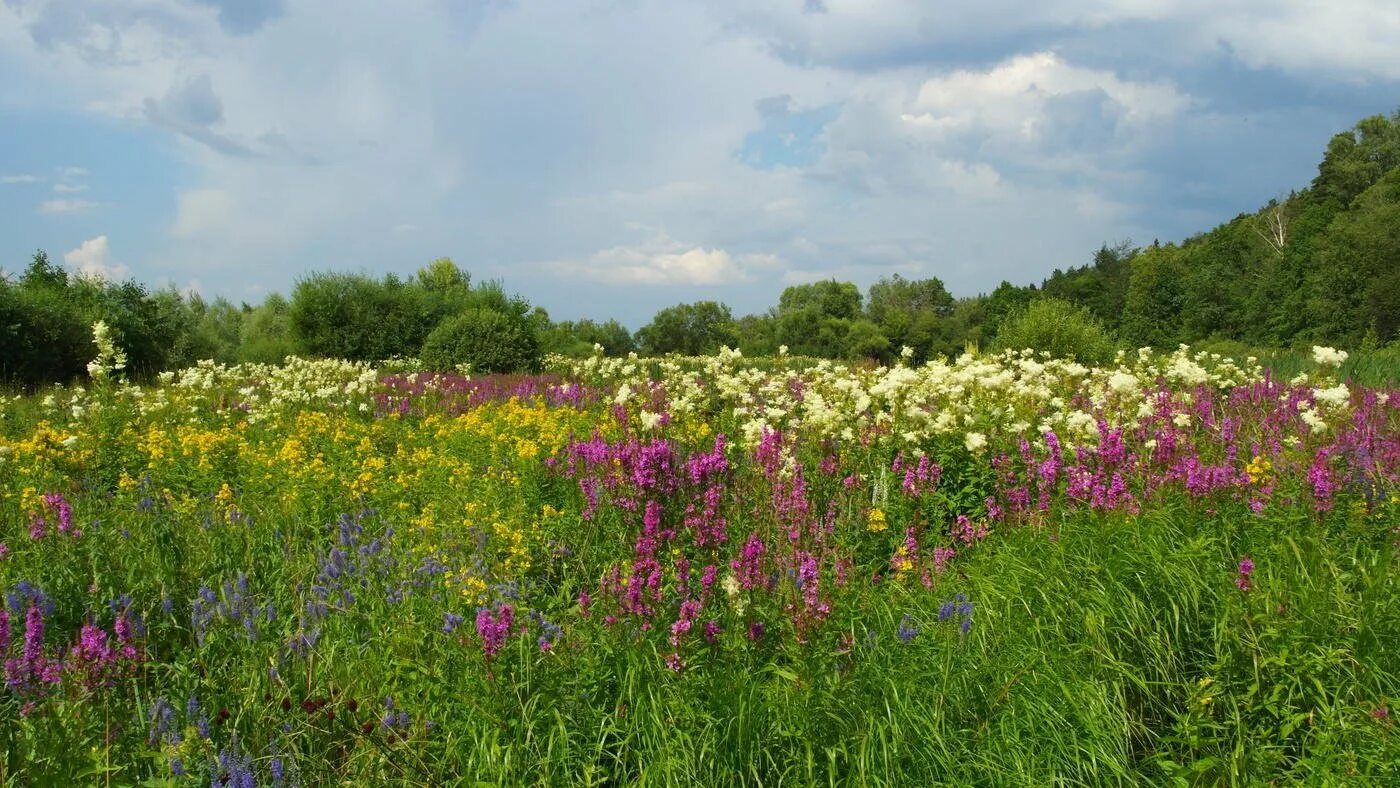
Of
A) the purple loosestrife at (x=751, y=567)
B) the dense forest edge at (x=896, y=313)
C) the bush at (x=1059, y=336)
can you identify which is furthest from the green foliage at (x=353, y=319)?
the purple loosestrife at (x=751, y=567)

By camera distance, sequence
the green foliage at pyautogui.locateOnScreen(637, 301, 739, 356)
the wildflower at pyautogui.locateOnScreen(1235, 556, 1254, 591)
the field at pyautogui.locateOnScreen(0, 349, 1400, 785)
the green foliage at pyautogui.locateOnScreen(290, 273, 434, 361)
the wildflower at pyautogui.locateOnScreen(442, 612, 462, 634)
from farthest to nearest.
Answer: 1. the green foliage at pyautogui.locateOnScreen(637, 301, 739, 356)
2. the green foliage at pyautogui.locateOnScreen(290, 273, 434, 361)
3. the wildflower at pyautogui.locateOnScreen(1235, 556, 1254, 591)
4. the wildflower at pyautogui.locateOnScreen(442, 612, 462, 634)
5. the field at pyautogui.locateOnScreen(0, 349, 1400, 785)

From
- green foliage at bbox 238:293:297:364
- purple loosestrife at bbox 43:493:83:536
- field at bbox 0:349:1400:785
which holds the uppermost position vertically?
green foliage at bbox 238:293:297:364

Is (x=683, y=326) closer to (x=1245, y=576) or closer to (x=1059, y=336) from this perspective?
(x=1059, y=336)

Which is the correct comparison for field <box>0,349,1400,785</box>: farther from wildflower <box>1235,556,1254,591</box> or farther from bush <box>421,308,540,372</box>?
bush <box>421,308,540,372</box>

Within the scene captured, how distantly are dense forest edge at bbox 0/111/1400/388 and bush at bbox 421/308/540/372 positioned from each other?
40 millimetres

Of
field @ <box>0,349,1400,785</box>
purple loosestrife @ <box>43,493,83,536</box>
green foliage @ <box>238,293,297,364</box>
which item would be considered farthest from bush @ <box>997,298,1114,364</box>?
green foliage @ <box>238,293,297,364</box>

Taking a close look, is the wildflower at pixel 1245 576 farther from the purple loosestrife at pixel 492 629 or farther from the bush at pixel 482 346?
the bush at pixel 482 346

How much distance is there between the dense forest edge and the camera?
21016mm

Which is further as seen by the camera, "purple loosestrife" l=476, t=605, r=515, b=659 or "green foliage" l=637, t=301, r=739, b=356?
"green foliage" l=637, t=301, r=739, b=356

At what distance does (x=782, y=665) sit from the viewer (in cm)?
377

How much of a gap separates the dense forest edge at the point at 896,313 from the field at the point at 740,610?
25.2 ft

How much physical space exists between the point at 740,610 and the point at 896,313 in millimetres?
78414

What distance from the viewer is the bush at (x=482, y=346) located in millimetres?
20047

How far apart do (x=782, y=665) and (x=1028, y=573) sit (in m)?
1.49
